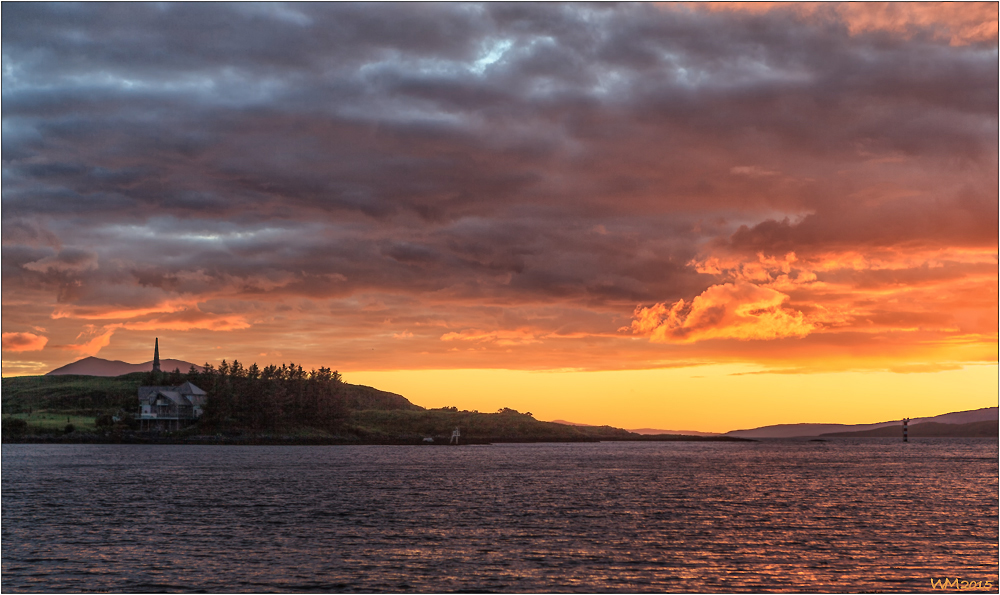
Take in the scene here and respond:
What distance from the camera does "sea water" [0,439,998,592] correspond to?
4400 cm

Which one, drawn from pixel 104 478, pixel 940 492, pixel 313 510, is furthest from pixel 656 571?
pixel 104 478

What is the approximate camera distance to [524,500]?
83.2 m

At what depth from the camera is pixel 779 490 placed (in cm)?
9988

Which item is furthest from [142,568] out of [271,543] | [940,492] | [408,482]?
[940,492]

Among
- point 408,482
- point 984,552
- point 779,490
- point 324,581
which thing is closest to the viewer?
point 324,581

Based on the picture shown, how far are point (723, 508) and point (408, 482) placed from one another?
1759 inches

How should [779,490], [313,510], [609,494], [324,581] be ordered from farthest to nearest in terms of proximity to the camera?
[779,490]
[609,494]
[313,510]
[324,581]

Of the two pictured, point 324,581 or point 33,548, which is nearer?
point 324,581

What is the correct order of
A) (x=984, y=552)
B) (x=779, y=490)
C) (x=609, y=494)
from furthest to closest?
(x=779, y=490) → (x=609, y=494) → (x=984, y=552)

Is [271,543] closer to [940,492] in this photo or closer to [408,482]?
[408,482]

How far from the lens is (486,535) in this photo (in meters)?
58.8

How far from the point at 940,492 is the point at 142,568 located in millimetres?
87633

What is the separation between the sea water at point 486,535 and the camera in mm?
44000

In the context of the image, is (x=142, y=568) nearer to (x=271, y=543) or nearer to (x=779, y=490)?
(x=271, y=543)
